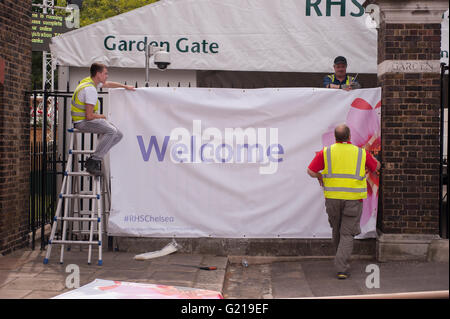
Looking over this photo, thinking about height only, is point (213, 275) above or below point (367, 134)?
below

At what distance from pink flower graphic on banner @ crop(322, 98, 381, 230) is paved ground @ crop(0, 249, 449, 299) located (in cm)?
84

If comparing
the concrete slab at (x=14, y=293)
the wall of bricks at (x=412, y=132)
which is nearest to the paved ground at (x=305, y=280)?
the wall of bricks at (x=412, y=132)

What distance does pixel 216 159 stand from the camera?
8.09 metres

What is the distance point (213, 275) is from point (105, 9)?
77.7ft

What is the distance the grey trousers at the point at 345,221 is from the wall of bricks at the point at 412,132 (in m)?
1.14

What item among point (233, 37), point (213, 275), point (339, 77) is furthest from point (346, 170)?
point (233, 37)

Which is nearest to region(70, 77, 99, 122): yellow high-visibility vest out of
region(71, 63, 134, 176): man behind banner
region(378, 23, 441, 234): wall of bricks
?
region(71, 63, 134, 176): man behind banner

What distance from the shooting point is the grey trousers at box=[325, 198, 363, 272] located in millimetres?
7117

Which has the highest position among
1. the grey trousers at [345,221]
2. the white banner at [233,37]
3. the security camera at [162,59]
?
the white banner at [233,37]

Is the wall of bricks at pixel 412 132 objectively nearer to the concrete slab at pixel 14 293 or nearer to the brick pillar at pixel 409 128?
the brick pillar at pixel 409 128

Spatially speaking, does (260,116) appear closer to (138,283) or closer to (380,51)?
(380,51)

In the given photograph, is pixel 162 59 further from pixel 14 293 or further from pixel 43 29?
pixel 14 293

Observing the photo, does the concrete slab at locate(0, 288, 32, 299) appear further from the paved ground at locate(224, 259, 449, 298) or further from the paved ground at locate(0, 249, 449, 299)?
the paved ground at locate(224, 259, 449, 298)

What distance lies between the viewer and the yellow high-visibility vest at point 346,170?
7094mm
